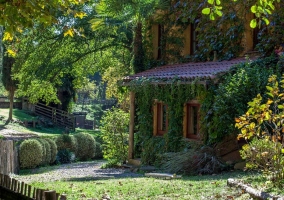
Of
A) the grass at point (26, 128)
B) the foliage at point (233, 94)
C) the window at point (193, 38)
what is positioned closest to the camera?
the foliage at point (233, 94)

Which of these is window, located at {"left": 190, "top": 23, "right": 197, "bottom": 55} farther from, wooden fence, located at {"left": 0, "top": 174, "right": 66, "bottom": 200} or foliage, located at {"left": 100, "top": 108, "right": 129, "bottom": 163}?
wooden fence, located at {"left": 0, "top": 174, "right": 66, "bottom": 200}

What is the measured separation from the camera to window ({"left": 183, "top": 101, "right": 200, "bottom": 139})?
16.4 m

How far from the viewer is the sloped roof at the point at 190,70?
15.1 meters

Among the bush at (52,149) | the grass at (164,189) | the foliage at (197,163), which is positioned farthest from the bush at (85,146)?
the grass at (164,189)

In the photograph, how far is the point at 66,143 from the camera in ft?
82.8

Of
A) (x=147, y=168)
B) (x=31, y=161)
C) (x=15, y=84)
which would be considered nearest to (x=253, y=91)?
(x=147, y=168)

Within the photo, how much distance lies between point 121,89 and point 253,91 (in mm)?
6506

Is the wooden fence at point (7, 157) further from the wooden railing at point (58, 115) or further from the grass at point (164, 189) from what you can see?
the wooden railing at point (58, 115)

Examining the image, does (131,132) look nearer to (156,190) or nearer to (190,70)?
(190,70)

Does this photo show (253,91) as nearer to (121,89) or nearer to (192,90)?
(192,90)

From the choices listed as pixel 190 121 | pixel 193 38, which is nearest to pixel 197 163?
pixel 190 121

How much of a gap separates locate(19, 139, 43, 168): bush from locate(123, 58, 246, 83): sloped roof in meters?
5.32

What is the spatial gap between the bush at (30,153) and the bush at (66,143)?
323 cm

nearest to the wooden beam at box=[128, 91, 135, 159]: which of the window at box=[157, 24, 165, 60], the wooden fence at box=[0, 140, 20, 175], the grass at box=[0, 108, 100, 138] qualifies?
the window at box=[157, 24, 165, 60]
